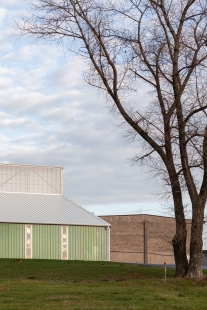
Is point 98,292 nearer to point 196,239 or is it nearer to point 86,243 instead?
point 196,239

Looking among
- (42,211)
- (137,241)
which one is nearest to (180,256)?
(42,211)

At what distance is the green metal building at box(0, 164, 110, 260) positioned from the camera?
1834 inches

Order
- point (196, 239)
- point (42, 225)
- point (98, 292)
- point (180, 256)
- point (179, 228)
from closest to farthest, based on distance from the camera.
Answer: point (98, 292), point (196, 239), point (179, 228), point (180, 256), point (42, 225)

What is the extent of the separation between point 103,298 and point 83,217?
30604 mm

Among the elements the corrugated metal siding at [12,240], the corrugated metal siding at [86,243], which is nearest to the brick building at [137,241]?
the corrugated metal siding at [86,243]

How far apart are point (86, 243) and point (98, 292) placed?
28.5 meters

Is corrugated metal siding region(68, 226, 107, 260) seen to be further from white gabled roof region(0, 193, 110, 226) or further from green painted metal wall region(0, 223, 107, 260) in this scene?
white gabled roof region(0, 193, 110, 226)

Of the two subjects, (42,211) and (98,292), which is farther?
(42,211)

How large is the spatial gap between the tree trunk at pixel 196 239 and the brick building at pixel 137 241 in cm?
3467

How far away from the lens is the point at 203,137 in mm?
27719

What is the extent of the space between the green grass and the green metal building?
14.6 metres

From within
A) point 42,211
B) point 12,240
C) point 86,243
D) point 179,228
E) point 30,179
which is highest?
point 30,179

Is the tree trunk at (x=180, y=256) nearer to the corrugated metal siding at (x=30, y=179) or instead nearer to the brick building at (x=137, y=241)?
the corrugated metal siding at (x=30, y=179)

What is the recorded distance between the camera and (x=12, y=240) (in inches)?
1831
